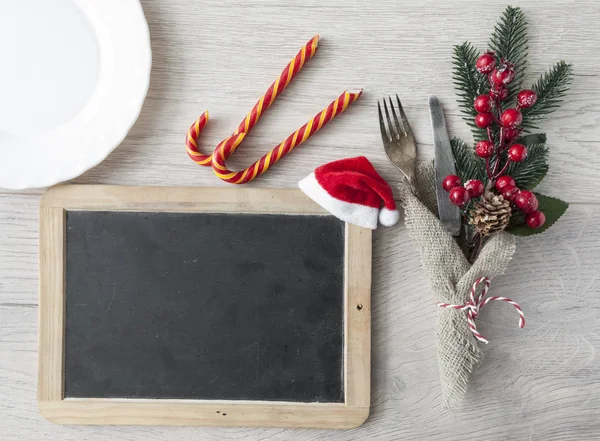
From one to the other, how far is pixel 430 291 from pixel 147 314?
543 mm

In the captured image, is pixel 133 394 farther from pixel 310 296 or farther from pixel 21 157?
pixel 21 157

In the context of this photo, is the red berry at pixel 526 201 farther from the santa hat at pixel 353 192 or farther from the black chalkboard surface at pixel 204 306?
the black chalkboard surface at pixel 204 306

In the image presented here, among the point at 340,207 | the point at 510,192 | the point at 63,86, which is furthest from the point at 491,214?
the point at 63,86

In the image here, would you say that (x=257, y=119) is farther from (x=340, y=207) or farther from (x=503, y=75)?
(x=503, y=75)

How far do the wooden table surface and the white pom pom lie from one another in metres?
0.04

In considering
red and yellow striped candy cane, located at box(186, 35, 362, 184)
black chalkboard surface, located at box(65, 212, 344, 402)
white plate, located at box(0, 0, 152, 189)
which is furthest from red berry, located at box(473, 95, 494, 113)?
white plate, located at box(0, 0, 152, 189)

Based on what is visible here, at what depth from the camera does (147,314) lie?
99cm

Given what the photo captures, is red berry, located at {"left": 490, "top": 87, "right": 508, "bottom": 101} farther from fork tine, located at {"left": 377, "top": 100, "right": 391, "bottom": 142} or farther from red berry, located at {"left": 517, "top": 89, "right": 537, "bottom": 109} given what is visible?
fork tine, located at {"left": 377, "top": 100, "right": 391, "bottom": 142}

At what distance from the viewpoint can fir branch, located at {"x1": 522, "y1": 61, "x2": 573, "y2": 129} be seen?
3.14ft

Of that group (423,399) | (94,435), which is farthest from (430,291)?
(94,435)

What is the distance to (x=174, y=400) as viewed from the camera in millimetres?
995

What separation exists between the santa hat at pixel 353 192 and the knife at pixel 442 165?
3.4 inches

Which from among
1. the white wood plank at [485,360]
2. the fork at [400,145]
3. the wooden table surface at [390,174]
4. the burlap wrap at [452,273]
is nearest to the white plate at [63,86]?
the wooden table surface at [390,174]

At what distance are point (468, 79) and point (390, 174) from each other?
22 cm
